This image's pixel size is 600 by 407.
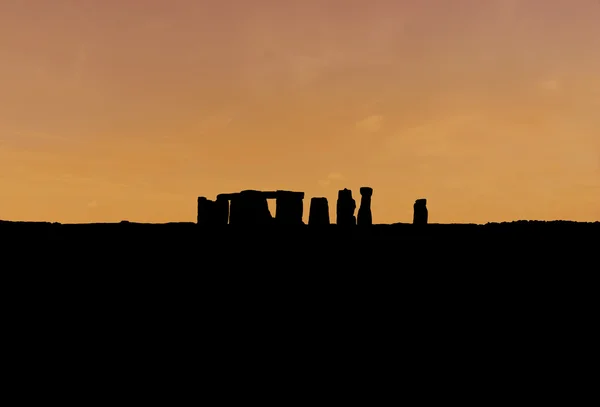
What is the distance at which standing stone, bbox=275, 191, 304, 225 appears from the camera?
1719 cm

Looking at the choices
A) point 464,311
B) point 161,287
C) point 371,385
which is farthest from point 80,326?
point 464,311

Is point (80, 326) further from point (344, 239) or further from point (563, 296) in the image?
point (563, 296)

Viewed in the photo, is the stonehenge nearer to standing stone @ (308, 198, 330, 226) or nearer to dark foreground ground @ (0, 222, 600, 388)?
standing stone @ (308, 198, 330, 226)

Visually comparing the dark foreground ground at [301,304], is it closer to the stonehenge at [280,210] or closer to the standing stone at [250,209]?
the standing stone at [250,209]

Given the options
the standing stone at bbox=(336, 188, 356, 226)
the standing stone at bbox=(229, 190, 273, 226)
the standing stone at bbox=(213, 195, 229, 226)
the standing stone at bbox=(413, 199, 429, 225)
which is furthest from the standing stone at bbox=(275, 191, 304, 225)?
the standing stone at bbox=(413, 199, 429, 225)

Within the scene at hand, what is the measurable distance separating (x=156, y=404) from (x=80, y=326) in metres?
2.16

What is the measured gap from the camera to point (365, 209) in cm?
1891

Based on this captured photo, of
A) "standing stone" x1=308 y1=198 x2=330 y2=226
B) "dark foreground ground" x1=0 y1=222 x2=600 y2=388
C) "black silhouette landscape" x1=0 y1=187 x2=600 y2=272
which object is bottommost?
"dark foreground ground" x1=0 y1=222 x2=600 y2=388

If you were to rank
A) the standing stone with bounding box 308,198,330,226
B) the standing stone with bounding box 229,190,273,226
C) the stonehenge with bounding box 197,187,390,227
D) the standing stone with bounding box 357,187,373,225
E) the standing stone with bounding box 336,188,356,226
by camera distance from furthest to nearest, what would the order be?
the standing stone with bounding box 357,187,373,225
the standing stone with bounding box 336,188,356,226
the standing stone with bounding box 308,198,330,226
the stonehenge with bounding box 197,187,390,227
the standing stone with bounding box 229,190,273,226

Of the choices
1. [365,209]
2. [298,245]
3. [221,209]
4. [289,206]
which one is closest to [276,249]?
[298,245]

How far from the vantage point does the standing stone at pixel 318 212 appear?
57.9 ft

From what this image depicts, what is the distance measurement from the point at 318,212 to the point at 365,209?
5.62ft

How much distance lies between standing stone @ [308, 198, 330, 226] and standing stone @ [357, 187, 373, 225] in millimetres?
1343

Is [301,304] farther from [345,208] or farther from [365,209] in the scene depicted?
[365,209]
